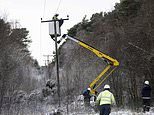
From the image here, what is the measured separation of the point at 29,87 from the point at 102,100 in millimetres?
43576

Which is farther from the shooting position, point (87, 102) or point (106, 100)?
point (87, 102)

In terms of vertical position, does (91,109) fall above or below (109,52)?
below

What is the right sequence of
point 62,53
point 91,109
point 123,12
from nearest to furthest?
point 91,109, point 123,12, point 62,53

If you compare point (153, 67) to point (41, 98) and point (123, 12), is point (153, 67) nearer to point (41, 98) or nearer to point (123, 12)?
point (123, 12)

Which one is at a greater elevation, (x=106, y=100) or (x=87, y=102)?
(x=106, y=100)

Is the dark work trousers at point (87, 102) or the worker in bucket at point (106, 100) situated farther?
the dark work trousers at point (87, 102)

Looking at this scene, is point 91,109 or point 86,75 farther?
point 86,75

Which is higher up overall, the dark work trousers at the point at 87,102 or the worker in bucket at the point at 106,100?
the worker in bucket at the point at 106,100

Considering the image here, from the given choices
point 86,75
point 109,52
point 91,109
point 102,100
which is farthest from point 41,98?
point 102,100

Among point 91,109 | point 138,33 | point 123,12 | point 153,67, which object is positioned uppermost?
point 123,12

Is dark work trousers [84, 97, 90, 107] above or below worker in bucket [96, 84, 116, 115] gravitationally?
below

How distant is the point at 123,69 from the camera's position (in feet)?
104

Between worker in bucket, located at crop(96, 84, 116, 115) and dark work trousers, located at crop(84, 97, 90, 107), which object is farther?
dark work trousers, located at crop(84, 97, 90, 107)

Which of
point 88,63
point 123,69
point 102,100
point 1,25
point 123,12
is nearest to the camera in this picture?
point 102,100
